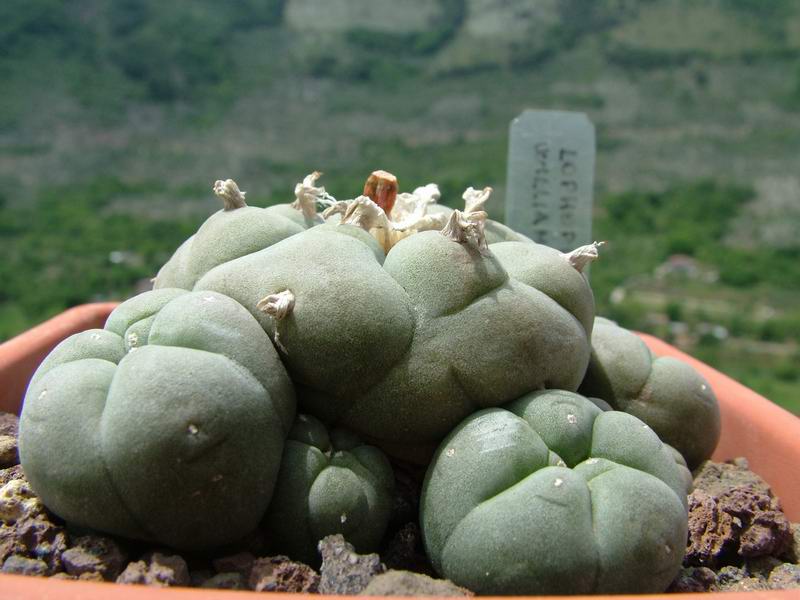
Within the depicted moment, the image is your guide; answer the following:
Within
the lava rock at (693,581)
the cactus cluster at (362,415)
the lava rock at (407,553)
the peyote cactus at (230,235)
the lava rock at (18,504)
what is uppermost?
the peyote cactus at (230,235)

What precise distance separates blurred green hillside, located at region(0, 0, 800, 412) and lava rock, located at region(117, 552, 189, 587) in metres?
6.20

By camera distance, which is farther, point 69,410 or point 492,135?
point 492,135

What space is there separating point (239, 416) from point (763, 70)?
56.9 ft

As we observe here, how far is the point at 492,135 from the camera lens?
1552 centimetres

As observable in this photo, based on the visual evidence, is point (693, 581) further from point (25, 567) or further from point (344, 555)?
point (25, 567)

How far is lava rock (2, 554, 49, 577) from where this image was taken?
1.90 meters

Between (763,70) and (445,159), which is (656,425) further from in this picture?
(763,70)

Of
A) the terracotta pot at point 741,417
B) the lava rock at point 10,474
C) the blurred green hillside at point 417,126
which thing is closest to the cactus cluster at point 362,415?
the lava rock at point 10,474

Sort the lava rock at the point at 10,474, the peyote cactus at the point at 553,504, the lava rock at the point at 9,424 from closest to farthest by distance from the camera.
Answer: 1. the peyote cactus at the point at 553,504
2. the lava rock at the point at 10,474
3. the lava rock at the point at 9,424

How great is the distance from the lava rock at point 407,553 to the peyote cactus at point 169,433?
38 cm

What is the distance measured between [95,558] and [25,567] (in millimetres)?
167

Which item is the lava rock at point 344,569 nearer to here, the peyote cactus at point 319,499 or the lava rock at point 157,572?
the peyote cactus at point 319,499

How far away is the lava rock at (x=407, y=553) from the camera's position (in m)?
2.14

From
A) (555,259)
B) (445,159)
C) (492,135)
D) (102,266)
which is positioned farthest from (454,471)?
(492,135)
